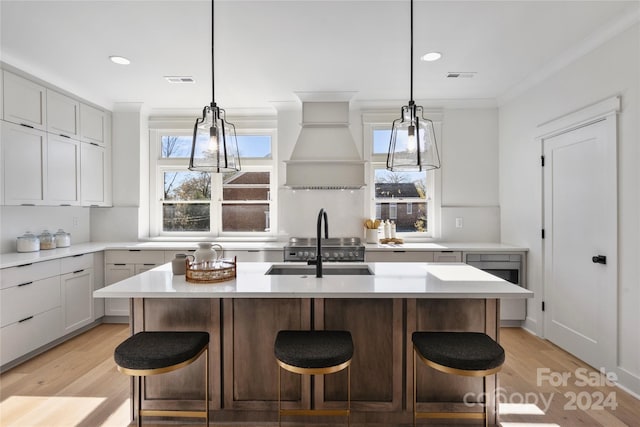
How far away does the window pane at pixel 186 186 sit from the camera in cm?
434

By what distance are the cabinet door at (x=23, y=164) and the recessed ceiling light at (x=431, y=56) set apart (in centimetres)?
373

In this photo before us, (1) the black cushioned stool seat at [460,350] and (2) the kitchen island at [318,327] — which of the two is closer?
(1) the black cushioned stool seat at [460,350]

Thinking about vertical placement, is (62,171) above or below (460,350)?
above

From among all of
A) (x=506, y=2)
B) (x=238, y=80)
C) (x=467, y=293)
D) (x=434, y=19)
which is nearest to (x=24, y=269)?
(x=238, y=80)

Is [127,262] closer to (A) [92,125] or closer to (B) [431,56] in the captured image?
(A) [92,125]

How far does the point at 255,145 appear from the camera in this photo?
4.32 meters

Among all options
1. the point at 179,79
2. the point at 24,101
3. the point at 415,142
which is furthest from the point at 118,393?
the point at 179,79

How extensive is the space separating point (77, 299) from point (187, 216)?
1545 millimetres

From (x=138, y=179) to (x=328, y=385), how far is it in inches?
141

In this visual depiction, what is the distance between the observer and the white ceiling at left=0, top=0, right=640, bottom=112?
2162mm

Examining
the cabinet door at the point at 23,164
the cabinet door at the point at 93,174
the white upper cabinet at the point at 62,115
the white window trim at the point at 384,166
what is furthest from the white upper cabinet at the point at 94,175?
the white window trim at the point at 384,166

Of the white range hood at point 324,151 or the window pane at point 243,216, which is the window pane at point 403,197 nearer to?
the white range hood at point 324,151

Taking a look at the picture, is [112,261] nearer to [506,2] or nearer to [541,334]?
[506,2]

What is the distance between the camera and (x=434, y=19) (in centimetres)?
227
